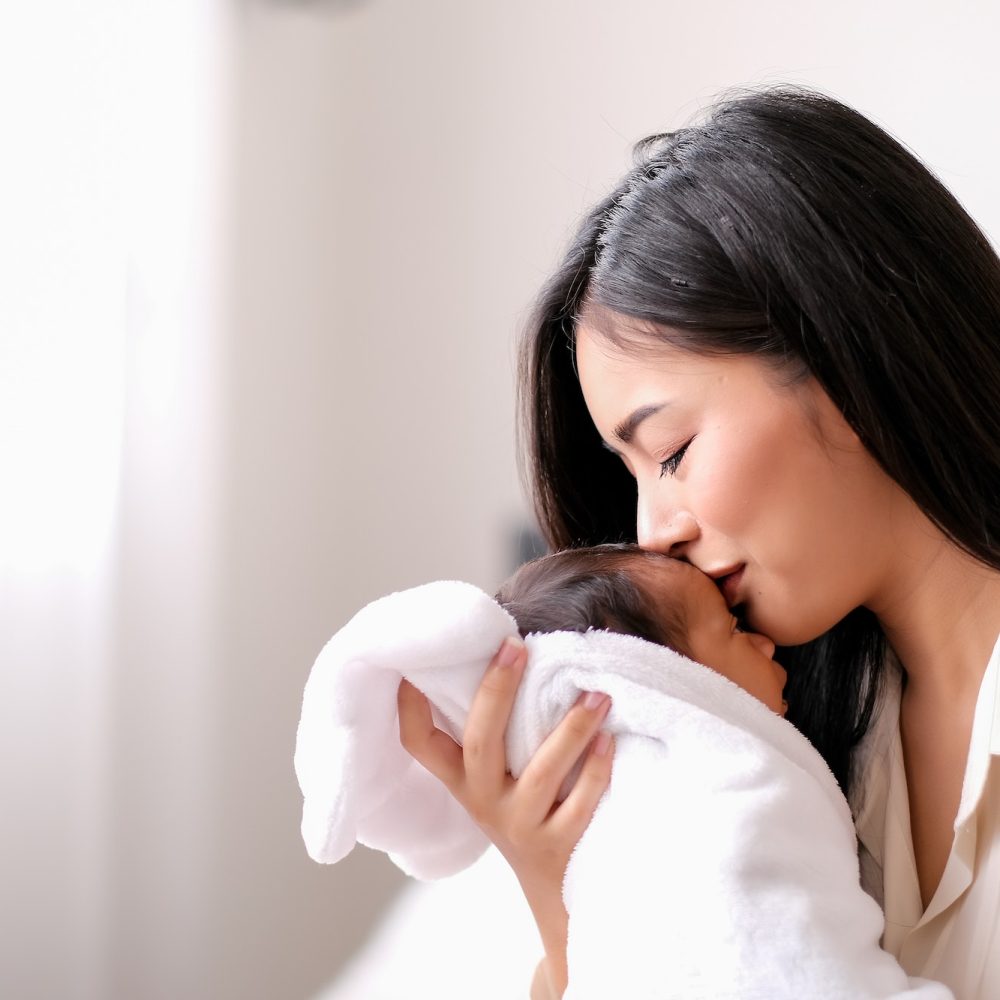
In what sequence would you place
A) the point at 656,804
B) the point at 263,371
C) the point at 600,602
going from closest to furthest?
the point at 656,804
the point at 600,602
the point at 263,371

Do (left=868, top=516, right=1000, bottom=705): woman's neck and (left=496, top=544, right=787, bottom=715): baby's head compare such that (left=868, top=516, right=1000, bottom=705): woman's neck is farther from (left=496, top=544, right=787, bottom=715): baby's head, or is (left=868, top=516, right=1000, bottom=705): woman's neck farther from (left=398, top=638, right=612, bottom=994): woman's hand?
(left=398, top=638, right=612, bottom=994): woman's hand

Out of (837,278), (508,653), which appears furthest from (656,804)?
(837,278)

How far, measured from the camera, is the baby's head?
1.23 m

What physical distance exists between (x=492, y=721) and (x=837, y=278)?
58 cm

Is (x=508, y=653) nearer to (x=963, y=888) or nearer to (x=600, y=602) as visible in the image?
(x=600, y=602)

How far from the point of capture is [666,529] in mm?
1315

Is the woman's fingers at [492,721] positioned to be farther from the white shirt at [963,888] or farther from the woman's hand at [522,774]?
the white shirt at [963,888]

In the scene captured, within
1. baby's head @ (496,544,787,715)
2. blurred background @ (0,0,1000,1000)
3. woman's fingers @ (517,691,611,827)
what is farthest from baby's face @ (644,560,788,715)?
blurred background @ (0,0,1000,1000)

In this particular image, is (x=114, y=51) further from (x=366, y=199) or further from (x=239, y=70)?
(x=366, y=199)

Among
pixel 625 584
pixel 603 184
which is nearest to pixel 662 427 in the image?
pixel 625 584

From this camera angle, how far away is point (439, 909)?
1809 millimetres

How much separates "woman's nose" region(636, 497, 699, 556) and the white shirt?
1.15 ft

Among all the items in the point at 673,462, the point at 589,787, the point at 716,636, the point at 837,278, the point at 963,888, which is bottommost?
the point at 963,888

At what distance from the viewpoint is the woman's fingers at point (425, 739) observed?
1266 mm
